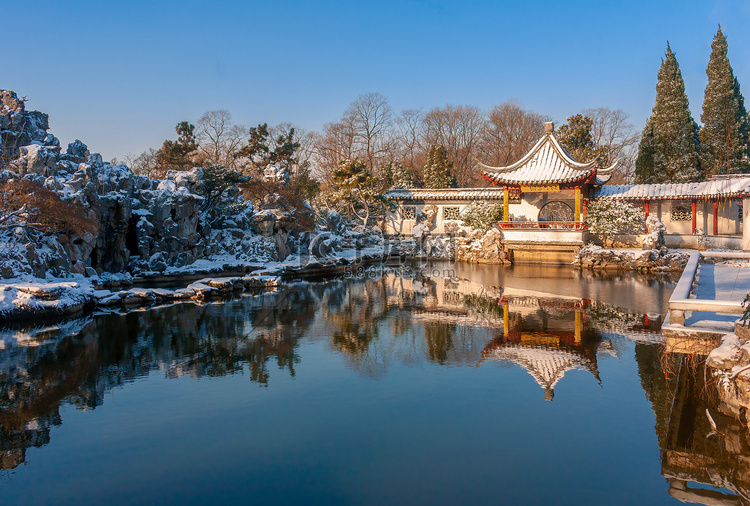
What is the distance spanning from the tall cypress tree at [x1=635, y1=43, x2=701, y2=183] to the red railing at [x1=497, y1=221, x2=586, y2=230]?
7773 millimetres

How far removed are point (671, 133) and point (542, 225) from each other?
930 centimetres

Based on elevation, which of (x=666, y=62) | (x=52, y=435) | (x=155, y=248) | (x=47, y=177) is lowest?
(x=52, y=435)

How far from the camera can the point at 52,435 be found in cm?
556

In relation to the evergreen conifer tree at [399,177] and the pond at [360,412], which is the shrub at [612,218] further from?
the evergreen conifer tree at [399,177]

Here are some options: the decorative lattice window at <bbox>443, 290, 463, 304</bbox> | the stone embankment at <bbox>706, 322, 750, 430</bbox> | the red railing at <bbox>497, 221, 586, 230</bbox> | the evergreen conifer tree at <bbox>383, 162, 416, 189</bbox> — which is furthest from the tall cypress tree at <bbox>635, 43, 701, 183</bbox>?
the stone embankment at <bbox>706, 322, 750, 430</bbox>

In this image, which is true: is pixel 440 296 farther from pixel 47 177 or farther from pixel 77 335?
pixel 47 177

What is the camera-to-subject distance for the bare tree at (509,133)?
40.0m

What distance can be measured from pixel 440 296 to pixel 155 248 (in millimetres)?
10280

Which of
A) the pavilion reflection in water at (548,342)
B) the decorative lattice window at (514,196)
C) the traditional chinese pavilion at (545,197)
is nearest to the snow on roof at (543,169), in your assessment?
the traditional chinese pavilion at (545,197)

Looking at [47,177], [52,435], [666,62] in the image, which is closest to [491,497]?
[52,435]

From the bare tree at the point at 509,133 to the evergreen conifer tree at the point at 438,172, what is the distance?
9727 mm

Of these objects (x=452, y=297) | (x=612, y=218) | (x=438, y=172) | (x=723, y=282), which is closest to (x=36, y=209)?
(x=452, y=297)

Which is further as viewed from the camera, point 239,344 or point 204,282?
point 204,282

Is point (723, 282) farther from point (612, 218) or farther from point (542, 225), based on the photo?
point (542, 225)
